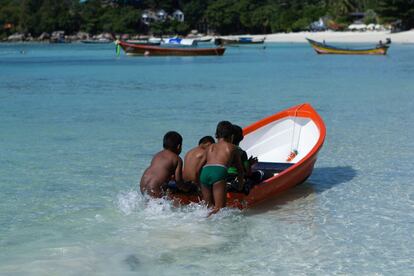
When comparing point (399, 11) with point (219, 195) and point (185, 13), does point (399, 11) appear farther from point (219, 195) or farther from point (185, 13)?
point (219, 195)

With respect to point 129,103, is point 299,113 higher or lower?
higher

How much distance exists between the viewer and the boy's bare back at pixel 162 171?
24.3ft

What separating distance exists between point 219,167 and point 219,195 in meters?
0.33

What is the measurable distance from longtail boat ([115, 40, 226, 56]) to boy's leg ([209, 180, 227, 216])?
52606mm

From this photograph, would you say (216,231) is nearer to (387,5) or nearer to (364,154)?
(364,154)

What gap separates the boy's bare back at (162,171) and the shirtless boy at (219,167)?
334 mm

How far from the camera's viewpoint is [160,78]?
34188mm

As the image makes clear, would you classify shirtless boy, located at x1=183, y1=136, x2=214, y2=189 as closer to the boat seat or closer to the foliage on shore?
the boat seat

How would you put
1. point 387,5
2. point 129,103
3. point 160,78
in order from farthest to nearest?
point 387,5 → point 160,78 → point 129,103

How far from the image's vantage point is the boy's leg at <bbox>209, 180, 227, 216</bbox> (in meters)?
7.25

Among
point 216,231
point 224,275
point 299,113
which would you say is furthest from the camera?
Answer: point 299,113

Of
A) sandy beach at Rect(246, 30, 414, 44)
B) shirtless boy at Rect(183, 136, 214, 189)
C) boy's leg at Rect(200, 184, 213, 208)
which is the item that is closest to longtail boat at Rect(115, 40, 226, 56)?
sandy beach at Rect(246, 30, 414, 44)

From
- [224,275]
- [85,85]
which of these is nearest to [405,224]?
[224,275]

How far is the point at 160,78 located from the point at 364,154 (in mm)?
23366
